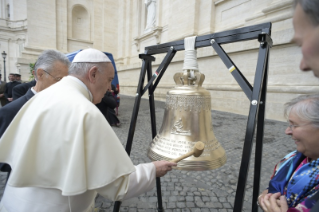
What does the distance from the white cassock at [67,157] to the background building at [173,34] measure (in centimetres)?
572

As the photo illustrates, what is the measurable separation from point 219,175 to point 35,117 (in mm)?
2615

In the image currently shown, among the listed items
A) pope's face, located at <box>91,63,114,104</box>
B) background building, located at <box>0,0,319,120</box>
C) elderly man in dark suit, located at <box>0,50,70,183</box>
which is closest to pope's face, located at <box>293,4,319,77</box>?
pope's face, located at <box>91,63,114,104</box>

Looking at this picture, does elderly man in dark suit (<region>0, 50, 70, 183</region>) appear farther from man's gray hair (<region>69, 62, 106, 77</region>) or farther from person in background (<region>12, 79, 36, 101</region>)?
person in background (<region>12, 79, 36, 101</region>)

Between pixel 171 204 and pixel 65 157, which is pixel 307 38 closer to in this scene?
pixel 65 157

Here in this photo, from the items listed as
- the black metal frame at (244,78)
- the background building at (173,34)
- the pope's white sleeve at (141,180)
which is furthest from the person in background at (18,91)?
the background building at (173,34)

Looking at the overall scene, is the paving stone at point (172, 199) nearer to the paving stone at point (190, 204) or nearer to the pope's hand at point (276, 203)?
the paving stone at point (190, 204)

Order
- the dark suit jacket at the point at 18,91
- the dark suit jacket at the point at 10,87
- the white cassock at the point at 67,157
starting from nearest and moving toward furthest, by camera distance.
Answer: the white cassock at the point at 67,157 → the dark suit jacket at the point at 18,91 → the dark suit jacket at the point at 10,87

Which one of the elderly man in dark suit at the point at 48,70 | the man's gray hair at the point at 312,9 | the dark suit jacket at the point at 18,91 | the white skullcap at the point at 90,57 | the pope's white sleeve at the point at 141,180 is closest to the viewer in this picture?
the man's gray hair at the point at 312,9

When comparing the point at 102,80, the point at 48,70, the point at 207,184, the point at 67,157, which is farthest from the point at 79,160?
the point at 207,184

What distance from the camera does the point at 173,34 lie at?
9.98 metres

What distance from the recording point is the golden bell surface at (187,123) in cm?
124

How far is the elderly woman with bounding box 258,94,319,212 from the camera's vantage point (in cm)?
95

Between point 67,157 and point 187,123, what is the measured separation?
784mm

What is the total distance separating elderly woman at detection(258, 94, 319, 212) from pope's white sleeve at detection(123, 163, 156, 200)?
2.33 feet
